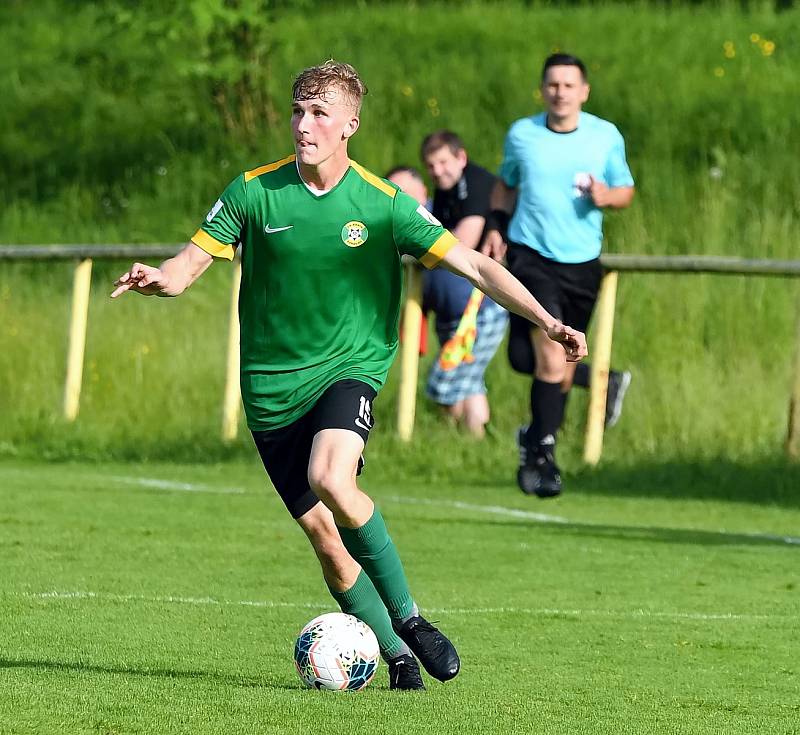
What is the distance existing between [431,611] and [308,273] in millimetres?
2103

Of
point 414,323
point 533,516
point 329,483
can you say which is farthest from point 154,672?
point 414,323

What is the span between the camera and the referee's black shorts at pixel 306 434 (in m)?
6.47

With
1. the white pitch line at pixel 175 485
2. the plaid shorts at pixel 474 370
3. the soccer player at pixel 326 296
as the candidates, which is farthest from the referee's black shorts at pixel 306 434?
the plaid shorts at pixel 474 370

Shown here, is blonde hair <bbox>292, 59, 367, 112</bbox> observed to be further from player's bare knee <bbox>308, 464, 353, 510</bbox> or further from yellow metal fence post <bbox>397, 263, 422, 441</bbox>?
yellow metal fence post <bbox>397, 263, 422, 441</bbox>

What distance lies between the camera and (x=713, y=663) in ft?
23.2

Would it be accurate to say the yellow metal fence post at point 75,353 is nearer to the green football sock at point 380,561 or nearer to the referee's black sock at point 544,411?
the referee's black sock at point 544,411

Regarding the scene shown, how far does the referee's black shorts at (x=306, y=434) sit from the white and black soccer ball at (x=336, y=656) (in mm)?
419

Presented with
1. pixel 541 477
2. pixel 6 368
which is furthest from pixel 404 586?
pixel 6 368

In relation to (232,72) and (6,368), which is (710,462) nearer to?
(6,368)

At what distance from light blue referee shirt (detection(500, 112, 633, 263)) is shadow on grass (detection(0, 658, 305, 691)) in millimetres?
5539

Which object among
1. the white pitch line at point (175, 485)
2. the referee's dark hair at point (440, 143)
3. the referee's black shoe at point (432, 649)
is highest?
the referee's dark hair at point (440, 143)

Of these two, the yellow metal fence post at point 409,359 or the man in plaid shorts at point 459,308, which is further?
the yellow metal fence post at point 409,359

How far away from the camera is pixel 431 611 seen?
8211mm

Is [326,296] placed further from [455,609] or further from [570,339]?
[455,609]
